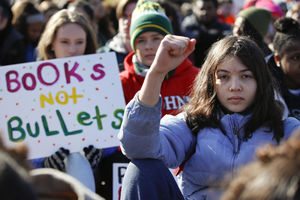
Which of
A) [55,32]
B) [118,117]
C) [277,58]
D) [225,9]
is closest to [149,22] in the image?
[55,32]

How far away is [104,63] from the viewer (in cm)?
374

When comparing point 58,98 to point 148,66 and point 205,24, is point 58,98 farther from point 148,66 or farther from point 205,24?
point 205,24

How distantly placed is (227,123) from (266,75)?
1.20 feet

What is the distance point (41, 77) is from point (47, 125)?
38cm

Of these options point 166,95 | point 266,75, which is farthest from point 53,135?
point 266,75

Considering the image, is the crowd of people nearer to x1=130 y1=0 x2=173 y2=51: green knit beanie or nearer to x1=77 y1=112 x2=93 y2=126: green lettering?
x1=130 y1=0 x2=173 y2=51: green knit beanie

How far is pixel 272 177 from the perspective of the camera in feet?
3.69

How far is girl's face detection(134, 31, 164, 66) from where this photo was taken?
406cm

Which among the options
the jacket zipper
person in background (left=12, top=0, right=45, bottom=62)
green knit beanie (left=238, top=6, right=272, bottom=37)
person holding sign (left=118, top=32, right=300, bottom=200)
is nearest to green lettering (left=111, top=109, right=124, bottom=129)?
person holding sign (left=118, top=32, right=300, bottom=200)

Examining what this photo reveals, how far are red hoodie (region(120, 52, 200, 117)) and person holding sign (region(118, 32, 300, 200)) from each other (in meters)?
0.99

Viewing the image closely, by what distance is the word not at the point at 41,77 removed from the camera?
3598 millimetres

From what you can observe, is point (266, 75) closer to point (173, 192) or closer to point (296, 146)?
point (173, 192)

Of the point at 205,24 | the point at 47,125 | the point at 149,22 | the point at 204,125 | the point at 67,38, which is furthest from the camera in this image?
the point at 205,24

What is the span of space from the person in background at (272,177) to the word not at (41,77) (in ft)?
8.39
